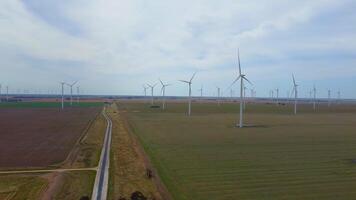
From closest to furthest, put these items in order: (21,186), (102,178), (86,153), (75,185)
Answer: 1. (21,186)
2. (75,185)
3. (102,178)
4. (86,153)

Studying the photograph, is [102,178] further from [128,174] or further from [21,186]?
[21,186]

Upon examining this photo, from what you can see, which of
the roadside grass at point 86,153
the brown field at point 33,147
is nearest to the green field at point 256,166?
the roadside grass at point 86,153

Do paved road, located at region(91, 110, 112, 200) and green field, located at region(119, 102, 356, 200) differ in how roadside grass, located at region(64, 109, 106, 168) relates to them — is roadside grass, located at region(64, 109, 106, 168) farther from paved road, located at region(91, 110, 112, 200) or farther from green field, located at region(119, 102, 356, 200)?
green field, located at region(119, 102, 356, 200)

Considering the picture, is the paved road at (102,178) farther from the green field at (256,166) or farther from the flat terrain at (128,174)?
the green field at (256,166)

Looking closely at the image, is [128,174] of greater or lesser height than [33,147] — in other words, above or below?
below

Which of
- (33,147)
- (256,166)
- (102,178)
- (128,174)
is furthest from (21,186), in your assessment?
(33,147)

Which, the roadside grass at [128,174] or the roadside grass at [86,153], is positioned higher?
the roadside grass at [86,153]

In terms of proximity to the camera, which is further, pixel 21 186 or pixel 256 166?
pixel 256 166
